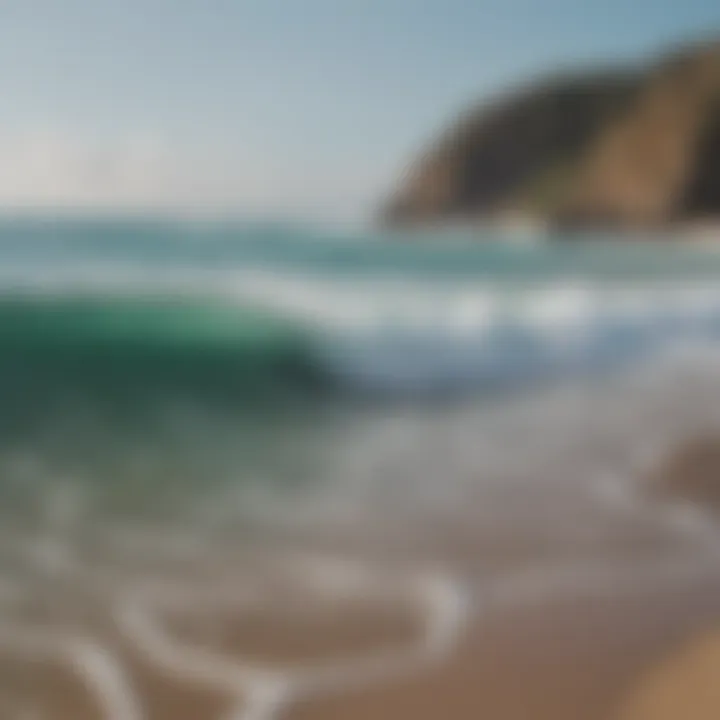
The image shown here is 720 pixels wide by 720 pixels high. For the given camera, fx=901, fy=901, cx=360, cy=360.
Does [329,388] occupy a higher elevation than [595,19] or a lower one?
lower

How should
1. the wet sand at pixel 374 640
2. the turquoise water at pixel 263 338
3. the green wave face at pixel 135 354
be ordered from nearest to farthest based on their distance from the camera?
the wet sand at pixel 374 640
the turquoise water at pixel 263 338
the green wave face at pixel 135 354

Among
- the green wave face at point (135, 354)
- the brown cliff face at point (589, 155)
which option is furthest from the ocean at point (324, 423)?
the brown cliff face at point (589, 155)

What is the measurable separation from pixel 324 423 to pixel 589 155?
1.18 metres

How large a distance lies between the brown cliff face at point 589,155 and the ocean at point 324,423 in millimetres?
129

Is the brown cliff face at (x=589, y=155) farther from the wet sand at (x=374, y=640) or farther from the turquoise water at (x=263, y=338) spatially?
the wet sand at (x=374, y=640)

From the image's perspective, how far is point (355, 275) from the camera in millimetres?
2254

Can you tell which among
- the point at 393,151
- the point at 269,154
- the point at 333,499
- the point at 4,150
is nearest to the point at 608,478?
the point at 333,499

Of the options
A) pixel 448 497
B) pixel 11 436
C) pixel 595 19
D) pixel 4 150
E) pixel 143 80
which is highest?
pixel 595 19

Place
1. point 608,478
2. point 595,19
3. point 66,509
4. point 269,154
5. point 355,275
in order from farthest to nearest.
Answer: point 355,275 → point 595,19 → point 269,154 → point 608,478 → point 66,509

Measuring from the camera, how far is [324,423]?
6.05 feet

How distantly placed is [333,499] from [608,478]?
1.66 feet

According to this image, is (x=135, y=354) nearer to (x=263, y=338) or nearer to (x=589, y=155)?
(x=263, y=338)

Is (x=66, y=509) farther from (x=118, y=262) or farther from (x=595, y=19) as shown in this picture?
(x=595, y=19)

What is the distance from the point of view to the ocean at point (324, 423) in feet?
4.43
